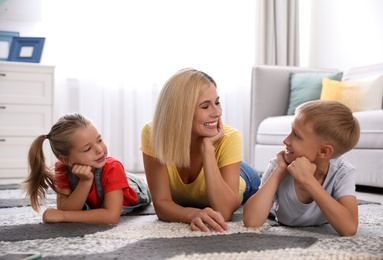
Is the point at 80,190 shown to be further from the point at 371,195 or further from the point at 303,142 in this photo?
the point at 371,195

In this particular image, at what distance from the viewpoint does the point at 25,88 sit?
3.72m

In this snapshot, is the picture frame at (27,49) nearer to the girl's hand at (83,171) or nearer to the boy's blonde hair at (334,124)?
the girl's hand at (83,171)

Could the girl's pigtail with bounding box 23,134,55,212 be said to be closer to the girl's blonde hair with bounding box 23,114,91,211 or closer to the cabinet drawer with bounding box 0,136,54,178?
the girl's blonde hair with bounding box 23,114,91,211

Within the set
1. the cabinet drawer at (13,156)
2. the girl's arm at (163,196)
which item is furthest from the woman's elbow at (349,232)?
the cabinet drawer at (13,156)

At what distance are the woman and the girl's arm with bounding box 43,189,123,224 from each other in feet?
0.44

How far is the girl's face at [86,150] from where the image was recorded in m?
1.59

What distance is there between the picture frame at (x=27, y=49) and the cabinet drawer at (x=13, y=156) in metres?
0.67

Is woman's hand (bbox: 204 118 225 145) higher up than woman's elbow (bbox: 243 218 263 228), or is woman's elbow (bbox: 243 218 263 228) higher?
woman's hand (bbox: 204 118 225 145)

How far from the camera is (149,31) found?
4.50 meters

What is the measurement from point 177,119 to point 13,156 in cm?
245

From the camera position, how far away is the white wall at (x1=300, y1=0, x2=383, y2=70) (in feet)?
13.7

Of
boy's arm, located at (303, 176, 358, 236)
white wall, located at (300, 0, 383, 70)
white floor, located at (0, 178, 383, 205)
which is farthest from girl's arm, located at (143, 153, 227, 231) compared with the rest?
white wall, located at (300, 0, 383, 70)

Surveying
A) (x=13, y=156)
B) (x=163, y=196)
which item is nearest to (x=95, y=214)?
(x=163, y=196)

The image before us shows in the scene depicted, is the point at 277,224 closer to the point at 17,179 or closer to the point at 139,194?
the point at 139,194
